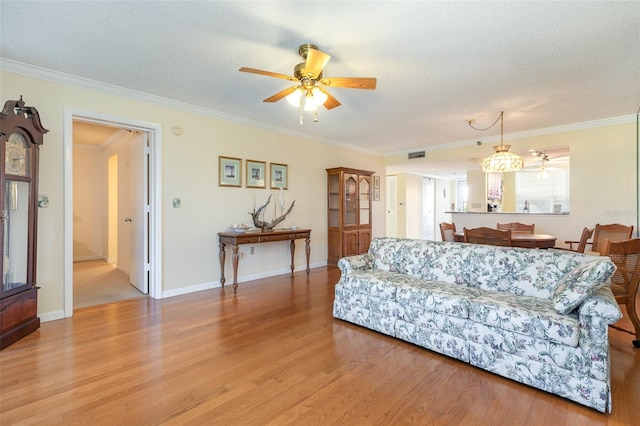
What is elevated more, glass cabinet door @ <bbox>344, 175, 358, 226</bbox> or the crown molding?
the crown molding

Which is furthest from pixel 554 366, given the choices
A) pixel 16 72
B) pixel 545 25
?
pixel 16 72

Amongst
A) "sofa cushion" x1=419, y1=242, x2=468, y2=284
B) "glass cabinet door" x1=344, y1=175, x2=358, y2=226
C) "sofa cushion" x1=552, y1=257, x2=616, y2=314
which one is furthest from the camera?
"glass cabinet door" x1=344, y1=175, x2=358, y2=226

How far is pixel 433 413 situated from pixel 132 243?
4515 millimetres

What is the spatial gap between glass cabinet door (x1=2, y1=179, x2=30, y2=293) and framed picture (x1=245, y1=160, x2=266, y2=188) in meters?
2.48

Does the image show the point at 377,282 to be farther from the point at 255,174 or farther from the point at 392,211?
the point at 392,211

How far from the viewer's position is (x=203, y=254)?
419 cm

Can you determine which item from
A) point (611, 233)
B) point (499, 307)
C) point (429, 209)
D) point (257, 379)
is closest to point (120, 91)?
point (257, 379)

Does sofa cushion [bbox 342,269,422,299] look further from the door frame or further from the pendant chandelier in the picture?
the door frame

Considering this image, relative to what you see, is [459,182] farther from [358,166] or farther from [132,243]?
[132,243]

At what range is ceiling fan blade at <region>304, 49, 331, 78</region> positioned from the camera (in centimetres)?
218

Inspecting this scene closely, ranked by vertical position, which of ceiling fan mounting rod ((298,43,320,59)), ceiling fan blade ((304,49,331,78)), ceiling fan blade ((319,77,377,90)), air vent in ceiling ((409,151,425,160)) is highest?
ceiling fan mounting rod ((298,43,320,59))

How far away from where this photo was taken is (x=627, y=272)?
2.50 meters

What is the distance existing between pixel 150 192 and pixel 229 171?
106 cm

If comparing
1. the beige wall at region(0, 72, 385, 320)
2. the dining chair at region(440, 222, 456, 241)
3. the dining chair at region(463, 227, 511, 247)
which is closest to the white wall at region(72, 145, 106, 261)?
Result: the beige wall at region(0, 72, 385, 320)
